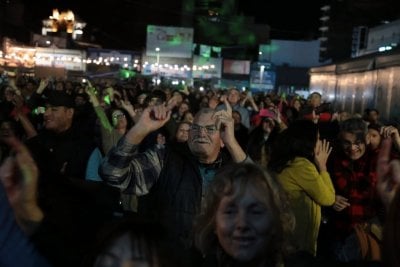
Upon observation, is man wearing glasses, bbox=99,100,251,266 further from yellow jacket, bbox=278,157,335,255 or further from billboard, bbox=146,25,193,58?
billboard, bbox=146,25,193,58

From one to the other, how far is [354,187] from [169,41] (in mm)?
55246

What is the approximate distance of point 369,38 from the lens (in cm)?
5134

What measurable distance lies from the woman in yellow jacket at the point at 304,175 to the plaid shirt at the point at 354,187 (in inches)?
35.0

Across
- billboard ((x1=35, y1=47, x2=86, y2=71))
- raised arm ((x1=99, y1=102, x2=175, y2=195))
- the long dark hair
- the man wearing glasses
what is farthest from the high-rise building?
raised arm ((x1=99, y1=102, x2=175, y2=195))

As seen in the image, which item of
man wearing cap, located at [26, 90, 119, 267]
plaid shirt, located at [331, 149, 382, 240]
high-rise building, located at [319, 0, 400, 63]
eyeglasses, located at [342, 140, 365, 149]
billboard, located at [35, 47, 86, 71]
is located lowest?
plaid shirt, located at [331, 149, 382, 240]

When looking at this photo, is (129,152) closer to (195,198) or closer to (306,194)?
(195,198)

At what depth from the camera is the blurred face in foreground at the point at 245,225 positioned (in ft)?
8.46

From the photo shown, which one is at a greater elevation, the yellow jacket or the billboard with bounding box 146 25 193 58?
the billboard with bounding box 146 25 193 58

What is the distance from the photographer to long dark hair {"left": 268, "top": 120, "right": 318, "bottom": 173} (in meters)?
4.93

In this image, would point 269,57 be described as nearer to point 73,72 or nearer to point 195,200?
point 73,72

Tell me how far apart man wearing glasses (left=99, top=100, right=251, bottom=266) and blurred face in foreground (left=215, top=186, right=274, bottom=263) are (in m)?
1.24

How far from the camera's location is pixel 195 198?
4.24 m

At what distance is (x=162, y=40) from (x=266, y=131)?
51.5 m

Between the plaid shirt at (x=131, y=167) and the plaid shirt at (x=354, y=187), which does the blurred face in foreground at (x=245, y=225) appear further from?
the plaid shirt at (x=354, y=187)
